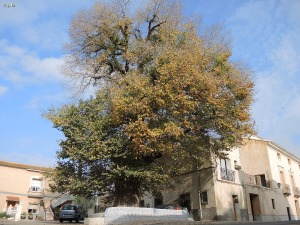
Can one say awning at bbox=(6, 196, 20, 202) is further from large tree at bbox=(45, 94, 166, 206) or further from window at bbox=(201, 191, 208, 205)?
window at bbox=(201, 191, 208, 205)

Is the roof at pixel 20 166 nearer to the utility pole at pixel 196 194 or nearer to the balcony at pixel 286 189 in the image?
the utility pole at pixel 196 194

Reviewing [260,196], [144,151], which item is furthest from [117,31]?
[260,196]

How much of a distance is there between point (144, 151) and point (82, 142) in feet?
12.6

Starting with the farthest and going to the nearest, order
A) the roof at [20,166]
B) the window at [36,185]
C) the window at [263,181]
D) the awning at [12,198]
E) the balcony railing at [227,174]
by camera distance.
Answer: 1. the window at [36,185]
2. the roof at [20,166]
3. the awning at [12,198]
4. the window at [263,181]
5. the balcony railing at [227,174]

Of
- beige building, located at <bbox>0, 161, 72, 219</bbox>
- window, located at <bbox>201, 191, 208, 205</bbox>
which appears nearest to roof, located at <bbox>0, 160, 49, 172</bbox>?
beige building, located at <bbox>0, 161, 72, 219</bbox>

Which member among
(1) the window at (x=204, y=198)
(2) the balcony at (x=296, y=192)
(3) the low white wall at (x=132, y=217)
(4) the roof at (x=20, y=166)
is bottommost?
(3) the low white wall at (x=132, y=217)

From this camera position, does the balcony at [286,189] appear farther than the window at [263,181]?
Yes

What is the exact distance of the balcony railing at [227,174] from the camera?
91.4 ft

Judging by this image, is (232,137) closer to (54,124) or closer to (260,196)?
(54,124)

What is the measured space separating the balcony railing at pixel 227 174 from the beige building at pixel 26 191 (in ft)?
67.1

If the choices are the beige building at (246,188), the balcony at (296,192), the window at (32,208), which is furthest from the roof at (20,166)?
the balcony at (296,192)

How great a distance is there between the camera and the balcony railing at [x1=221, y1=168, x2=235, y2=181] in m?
27.9

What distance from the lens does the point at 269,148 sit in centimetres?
3678

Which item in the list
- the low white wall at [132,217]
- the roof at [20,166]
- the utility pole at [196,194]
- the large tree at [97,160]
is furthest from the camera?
the roof at [20,166]
